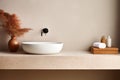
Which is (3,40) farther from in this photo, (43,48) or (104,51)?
(104,51)

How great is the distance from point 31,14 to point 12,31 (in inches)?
11.6

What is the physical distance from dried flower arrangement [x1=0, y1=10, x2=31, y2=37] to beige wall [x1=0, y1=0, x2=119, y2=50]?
0.33ft

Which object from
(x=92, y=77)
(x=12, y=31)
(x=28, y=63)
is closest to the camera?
(x=28, y=63)

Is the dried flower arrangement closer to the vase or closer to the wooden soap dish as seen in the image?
the vase

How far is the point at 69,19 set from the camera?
2.23 meters

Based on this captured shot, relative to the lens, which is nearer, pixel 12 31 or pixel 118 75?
pixel 12 31

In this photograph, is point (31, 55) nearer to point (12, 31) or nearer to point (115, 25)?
point (12, 31)

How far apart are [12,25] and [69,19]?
64 centimetres

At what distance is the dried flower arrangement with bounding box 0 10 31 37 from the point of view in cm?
209

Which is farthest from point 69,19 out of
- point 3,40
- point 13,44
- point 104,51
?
point 3,40

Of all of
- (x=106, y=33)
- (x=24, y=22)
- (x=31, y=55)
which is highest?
(x=24, y=22)

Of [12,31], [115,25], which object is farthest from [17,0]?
[115,25]

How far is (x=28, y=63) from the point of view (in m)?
1.85

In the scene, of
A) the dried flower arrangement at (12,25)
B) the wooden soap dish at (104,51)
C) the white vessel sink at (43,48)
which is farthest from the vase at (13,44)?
the wooden soap dish at (104,51)
